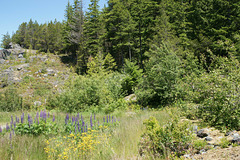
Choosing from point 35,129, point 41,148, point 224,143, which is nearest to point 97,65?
point 35,129

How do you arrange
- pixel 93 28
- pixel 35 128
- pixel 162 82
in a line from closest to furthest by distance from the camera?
pixel 35 128 → pixel 162 82 → pixel 93 28

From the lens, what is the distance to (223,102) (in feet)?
15.4

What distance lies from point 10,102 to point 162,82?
11.2 metres

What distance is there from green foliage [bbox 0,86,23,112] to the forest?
0.07 m

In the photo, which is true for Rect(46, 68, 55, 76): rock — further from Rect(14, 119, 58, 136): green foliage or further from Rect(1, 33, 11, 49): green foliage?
Rect(1, 33, 11, 49): green foliage

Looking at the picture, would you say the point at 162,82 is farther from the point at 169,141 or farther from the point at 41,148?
the point at 41,148

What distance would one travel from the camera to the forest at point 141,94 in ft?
11.8

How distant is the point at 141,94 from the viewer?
39.5ft

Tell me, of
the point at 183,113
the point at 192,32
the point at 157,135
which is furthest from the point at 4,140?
the point at 192,32

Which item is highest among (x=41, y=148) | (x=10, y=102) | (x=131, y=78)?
(x=131, y=78)

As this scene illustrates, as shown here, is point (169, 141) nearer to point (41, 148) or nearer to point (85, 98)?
point (41, 148)

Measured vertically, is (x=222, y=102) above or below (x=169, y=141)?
above

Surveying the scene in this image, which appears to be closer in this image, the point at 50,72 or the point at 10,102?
the point at 10,102

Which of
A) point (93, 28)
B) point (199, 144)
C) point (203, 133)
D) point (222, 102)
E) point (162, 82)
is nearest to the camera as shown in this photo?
point (199, 144)
